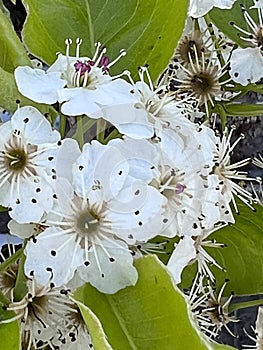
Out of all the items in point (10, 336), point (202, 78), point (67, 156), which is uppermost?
point (202, 78)

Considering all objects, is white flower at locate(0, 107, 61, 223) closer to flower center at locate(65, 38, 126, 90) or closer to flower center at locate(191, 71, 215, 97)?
flower center at locate(65, 38, 126, 90)

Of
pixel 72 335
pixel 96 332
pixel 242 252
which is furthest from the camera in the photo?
pixel 242 252

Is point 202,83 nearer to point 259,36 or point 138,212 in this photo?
point 259,36

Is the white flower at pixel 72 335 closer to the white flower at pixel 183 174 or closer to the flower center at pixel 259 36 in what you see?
the white flower at pixel 183 174

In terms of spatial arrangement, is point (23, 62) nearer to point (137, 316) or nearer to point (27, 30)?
point (27, 30)

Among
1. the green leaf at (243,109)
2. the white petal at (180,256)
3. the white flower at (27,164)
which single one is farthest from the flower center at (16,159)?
the green leaf at (243,109)

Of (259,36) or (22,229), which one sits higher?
(259,36)

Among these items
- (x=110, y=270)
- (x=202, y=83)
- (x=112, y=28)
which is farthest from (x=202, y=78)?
(x=110, y=270)

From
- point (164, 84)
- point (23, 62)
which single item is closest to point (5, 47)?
point (23, 62)

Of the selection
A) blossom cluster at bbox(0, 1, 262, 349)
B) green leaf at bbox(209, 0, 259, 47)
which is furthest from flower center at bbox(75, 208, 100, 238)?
green leaf at bbox(209, 0, 259, 47)
